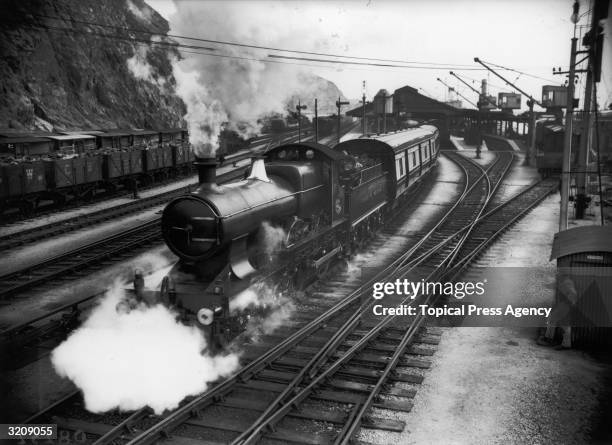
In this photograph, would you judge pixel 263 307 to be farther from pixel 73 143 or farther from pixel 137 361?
pixel 73 143

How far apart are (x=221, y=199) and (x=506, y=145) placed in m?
53.1

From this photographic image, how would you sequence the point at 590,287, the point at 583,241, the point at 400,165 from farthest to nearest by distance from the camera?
the point at 400,165
the point at 583,241
the point at 590,287

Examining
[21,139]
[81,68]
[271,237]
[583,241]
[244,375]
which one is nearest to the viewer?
[244,375]

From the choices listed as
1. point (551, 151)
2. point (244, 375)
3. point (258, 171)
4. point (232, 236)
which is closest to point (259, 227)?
point (232, 236)

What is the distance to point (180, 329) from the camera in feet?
30.1

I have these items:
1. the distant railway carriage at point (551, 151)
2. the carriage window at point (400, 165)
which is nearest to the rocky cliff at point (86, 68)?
the carriage window at point (400, 165)

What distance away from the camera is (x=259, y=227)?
10.9 meters

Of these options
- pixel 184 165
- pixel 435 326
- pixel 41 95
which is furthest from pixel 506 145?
pixel 435 326

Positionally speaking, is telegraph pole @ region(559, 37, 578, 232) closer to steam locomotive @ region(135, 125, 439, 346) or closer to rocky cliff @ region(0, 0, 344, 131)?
steam locomotive @ region(135, 125, 439, 346)

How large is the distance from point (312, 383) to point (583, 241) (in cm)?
630

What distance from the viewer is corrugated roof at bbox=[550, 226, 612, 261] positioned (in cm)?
1025

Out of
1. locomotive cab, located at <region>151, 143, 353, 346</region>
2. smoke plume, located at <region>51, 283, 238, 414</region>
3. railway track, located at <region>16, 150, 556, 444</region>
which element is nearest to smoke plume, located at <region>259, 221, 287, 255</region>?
locomotive cab, located at <region>151, 143, 353, 346</region>

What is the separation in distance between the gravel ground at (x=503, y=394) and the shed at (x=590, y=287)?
0.46 metres

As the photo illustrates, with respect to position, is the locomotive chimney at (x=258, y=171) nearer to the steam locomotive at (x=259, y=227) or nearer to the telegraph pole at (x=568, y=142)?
the steam locomotive at (x=259, y=227)
